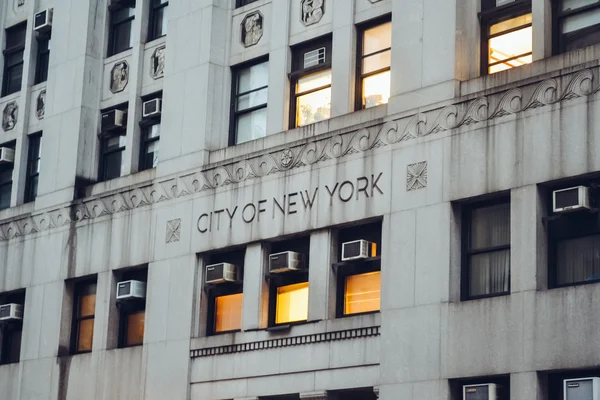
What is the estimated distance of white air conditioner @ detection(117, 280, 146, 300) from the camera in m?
31.8

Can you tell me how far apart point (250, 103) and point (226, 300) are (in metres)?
4.60

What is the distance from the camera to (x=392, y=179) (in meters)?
26.1

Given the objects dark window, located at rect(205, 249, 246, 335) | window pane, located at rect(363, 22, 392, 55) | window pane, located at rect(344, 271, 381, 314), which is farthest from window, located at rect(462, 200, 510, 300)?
dark window, located at rect(205, 249, 246, 335)

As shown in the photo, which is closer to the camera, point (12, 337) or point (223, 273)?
point (223, 273)

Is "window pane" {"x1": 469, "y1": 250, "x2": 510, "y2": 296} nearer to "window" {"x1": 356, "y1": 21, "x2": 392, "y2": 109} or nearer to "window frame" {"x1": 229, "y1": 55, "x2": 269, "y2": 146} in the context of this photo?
"window" {"x1": 356, "y1": 21, "x2": 392, "y2": 109}

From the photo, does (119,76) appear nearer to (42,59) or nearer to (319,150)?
(42,59)

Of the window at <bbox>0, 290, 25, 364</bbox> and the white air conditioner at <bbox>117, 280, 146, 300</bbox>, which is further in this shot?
the window at <bbox>0, 290, 25, 364</bbox>

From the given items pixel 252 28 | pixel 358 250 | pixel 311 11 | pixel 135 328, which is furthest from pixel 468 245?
pixel 135 328

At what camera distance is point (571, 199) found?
22.8 meters

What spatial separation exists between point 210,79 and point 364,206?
634 cm

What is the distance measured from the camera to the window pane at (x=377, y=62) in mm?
27875

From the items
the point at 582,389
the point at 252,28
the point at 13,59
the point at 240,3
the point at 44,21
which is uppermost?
the point at 44,21

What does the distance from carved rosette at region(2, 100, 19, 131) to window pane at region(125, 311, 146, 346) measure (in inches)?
325

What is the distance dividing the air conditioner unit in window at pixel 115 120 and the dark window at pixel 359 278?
9.02m
